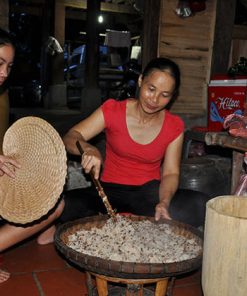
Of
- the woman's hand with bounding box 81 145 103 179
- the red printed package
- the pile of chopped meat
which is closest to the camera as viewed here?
the pile of chopped meat

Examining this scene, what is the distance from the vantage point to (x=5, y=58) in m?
2.69

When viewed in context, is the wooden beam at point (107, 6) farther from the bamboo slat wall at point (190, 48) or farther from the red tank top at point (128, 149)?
the red tank top at point (128, 149)

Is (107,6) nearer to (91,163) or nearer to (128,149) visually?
(128,149)

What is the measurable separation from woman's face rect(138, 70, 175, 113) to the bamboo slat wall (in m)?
3.18

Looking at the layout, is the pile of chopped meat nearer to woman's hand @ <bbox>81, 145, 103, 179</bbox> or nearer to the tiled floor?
woman's hand @ <bbox>81, 145, 103, 179</bbox>

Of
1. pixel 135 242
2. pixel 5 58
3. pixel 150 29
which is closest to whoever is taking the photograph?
pixel 135 242

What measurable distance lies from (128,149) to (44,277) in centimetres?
125

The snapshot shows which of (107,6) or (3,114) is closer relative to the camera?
(3,114)

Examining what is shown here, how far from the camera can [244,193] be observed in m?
2.89

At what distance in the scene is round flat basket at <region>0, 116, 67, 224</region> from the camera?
2.54 m

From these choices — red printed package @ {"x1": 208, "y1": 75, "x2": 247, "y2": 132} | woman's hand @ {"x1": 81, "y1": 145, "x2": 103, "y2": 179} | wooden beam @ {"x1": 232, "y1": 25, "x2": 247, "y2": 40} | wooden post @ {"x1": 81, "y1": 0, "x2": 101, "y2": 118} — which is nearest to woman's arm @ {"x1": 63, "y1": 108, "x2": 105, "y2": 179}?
woman's hand @ {"x1": 81, "y1": 145, "x2": 103, "y2": 179}

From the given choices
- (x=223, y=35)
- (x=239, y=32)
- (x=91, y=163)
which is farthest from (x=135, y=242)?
(x=239, y=32)

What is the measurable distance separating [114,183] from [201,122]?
3.62 m

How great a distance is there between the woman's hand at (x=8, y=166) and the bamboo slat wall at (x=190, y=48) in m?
3.89
